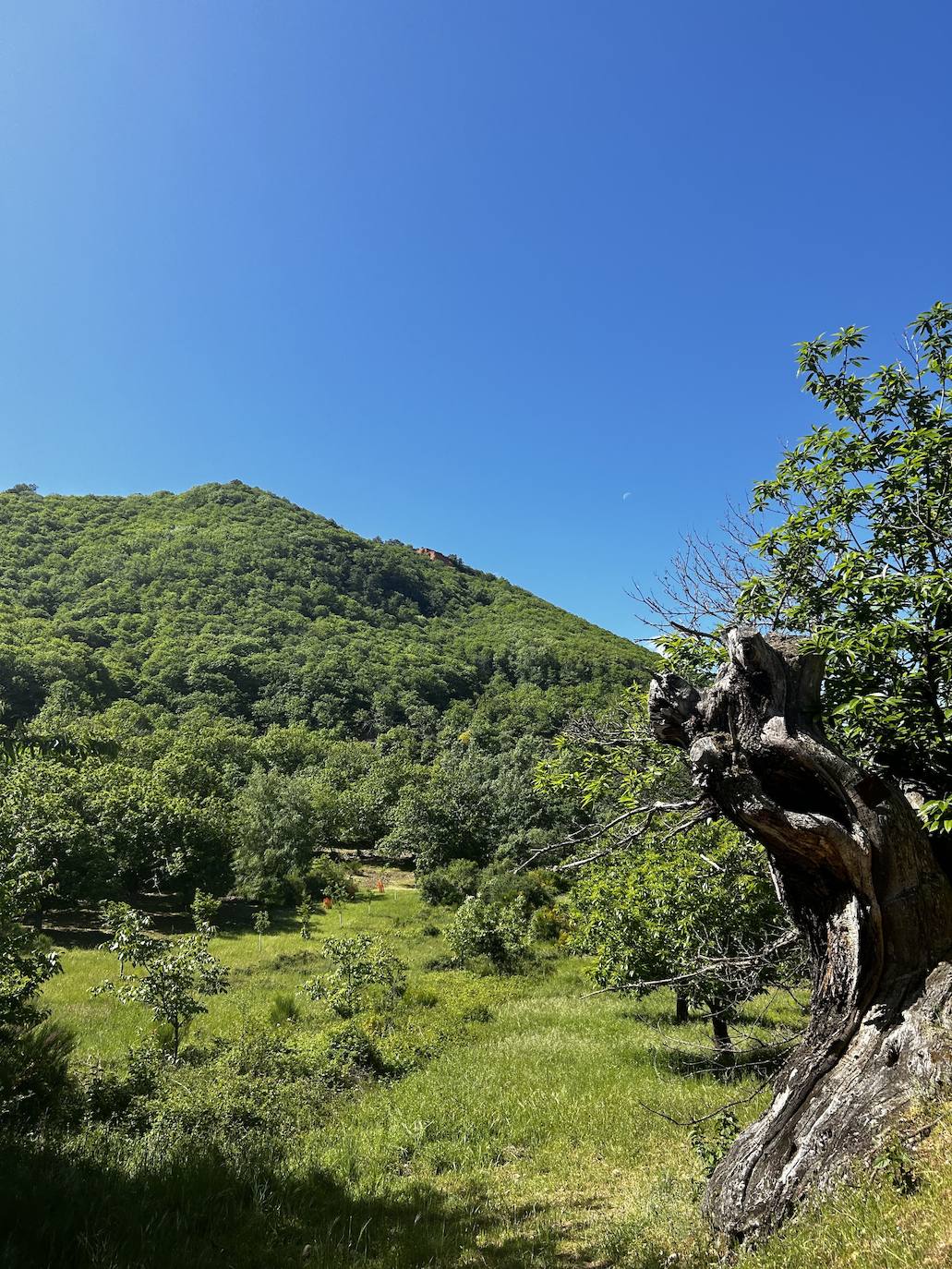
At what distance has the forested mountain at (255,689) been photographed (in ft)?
132

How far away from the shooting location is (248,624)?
4503 inches

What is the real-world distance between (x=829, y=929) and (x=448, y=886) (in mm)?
39674

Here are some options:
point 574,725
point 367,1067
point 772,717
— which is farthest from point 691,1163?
point 367,1067

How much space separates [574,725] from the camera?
6.73m

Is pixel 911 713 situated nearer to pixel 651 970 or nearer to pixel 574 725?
pixel 574 725

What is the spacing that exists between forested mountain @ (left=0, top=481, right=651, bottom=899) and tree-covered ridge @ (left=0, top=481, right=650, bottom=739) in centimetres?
49

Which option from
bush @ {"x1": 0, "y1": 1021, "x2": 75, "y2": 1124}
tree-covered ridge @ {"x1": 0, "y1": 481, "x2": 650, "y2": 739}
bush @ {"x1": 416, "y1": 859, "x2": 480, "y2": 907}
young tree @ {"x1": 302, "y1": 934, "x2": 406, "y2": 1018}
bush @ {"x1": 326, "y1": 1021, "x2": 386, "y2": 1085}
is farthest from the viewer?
tree-covered ridge @ {"x1": 0, "y1": 481, "x2": 650, "y2": 739}

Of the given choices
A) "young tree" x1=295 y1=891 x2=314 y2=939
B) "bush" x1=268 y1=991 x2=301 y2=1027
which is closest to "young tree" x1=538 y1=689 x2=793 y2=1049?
"bush" x1=268 y1=991 x2=301 y2=1027

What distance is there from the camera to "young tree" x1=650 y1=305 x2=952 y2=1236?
176 inches

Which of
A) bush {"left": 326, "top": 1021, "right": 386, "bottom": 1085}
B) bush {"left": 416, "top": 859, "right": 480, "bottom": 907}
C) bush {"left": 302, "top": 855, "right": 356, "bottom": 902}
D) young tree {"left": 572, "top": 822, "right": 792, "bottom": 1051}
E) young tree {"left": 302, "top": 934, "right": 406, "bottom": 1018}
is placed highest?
young tree {"left": 572, "top": 822, "right": 792, "bottom": 1051}

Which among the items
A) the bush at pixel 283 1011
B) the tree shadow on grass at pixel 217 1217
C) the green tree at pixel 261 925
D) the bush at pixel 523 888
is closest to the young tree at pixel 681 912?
the tree shadow on grass at pixel 217 1217

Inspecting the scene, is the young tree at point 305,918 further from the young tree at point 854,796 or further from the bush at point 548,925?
the young tree at point 854,796

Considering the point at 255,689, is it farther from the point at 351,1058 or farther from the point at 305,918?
the point at 351,1058

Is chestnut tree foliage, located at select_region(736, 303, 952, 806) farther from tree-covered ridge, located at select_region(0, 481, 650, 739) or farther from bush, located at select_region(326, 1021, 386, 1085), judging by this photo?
tree-covered ridge, located at select_region(0, 481, 650, 739)
